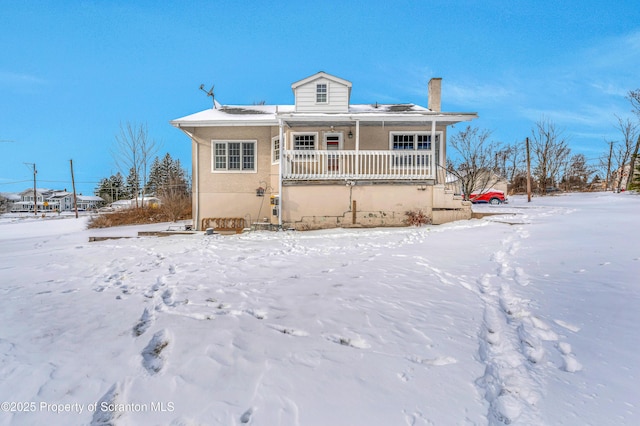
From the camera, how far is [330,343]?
2857 mm

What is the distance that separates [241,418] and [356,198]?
1008cm

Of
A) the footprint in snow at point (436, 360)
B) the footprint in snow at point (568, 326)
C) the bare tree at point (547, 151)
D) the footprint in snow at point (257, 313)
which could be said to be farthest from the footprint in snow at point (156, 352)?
the bare tree at point (547, 151)

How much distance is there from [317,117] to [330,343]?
10053 mm

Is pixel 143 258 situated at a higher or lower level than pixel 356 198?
lower

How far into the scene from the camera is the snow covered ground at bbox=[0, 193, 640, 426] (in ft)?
Answer: 6.77

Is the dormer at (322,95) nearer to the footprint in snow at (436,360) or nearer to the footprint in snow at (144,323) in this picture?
the footprint in snow at (144,323)

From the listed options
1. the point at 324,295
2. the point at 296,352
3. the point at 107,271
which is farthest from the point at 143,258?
the point at 296,352

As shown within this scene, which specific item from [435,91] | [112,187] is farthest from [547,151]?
[112,187]

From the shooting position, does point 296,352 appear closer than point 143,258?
Yes

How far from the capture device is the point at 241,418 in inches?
78.0

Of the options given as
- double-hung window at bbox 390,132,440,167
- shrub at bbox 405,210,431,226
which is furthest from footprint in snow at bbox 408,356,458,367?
double-hung window at bbox 390,132,440,167

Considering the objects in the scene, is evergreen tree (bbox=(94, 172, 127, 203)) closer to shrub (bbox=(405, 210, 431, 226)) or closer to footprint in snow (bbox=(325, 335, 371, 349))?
shrub (bbox=(405, 210, 431, 226))

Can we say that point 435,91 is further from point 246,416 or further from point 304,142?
point 246,416

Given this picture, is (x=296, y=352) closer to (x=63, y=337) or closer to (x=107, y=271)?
(x=63, y=337)
